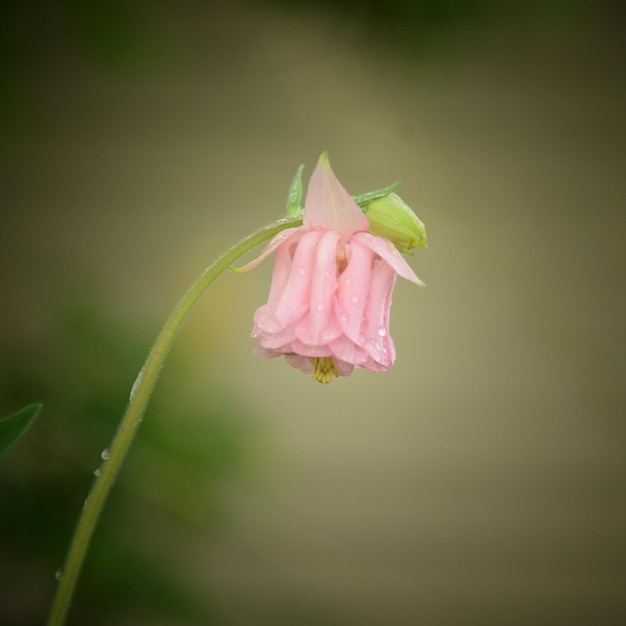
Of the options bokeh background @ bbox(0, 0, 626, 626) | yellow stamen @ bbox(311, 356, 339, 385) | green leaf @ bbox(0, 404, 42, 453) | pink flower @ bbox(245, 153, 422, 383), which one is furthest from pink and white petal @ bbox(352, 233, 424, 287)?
bokeh background @ bbox(0, 0, 626, 626)

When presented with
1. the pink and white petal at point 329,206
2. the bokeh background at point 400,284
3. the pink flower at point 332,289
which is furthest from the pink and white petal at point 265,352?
the bokeh background at point 400,284

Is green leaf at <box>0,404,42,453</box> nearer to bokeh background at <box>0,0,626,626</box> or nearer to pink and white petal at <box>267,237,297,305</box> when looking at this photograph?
pink and white petal at <box>267,237,297,305</box>

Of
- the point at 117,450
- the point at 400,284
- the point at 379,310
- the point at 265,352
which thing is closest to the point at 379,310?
the point at 379,310

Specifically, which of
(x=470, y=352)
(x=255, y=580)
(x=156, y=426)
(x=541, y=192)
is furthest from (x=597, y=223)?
(x=156, y=426)

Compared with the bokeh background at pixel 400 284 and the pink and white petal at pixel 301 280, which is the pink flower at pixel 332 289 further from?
the bokeh background at pixel 400 284

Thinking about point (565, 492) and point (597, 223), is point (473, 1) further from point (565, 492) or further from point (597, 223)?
point (565, 492)

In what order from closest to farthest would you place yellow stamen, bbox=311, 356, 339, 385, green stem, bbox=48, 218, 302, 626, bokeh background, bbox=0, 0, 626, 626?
green stem, bbox=48, 218, 302, 626
yellow stamen, bbox=311, 356, 339, 385
bokeh background, bbox=0, 0, 626, 626
